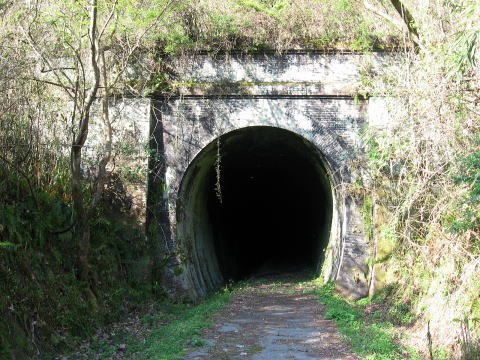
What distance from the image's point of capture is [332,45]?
1007 centimetres

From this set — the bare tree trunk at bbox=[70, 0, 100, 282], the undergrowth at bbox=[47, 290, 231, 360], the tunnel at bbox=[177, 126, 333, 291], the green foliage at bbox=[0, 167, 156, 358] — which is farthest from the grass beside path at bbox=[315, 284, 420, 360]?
the bare tree trunk at bbox=[70, 0, 100, 282]

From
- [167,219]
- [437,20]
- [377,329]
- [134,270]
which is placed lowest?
[377,329]

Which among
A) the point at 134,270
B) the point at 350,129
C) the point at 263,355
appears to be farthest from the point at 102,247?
the point at 350,129

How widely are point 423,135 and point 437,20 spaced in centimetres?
168

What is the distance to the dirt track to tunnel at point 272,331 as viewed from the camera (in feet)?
20.7

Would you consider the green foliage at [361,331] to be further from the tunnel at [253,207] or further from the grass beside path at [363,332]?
the tunnel at [253,207]

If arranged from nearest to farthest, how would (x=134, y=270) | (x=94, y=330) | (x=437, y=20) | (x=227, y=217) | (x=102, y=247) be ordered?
(x=94, y=330) → (x=437, y=20) → (x=102, y=247) → (x=134, y=270) → (x=227, y=217)

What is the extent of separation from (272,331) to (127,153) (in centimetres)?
402

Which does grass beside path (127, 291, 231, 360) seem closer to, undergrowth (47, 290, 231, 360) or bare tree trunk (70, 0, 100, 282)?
undergrowth (47, 290, 231, 360)

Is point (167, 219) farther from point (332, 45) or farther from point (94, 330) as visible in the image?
point (332, 45)

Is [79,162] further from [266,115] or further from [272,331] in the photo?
[266,115]

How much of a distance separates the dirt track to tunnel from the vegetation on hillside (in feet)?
4.17

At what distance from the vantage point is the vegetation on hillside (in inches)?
250

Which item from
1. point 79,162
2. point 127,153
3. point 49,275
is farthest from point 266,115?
point 49,275
